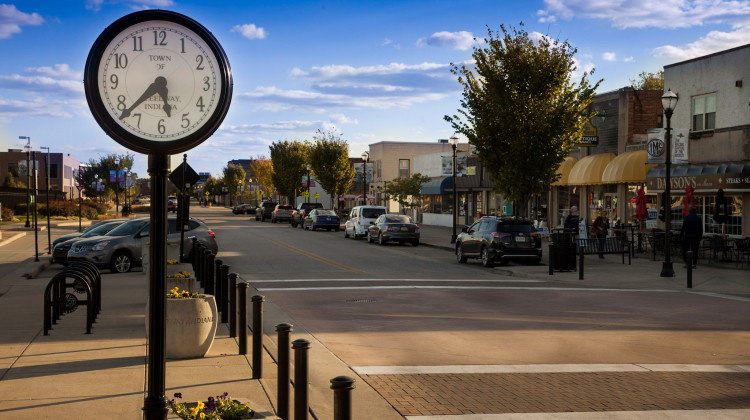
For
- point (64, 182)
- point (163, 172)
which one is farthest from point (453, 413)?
point (64, 182)

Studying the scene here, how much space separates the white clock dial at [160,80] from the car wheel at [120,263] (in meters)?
18.1

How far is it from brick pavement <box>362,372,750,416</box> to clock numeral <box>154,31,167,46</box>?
4263 millimetres

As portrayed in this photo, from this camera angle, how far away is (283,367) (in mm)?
6000

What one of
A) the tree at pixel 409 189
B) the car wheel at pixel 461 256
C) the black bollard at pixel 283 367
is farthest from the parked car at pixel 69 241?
the tree at pixel 409 189

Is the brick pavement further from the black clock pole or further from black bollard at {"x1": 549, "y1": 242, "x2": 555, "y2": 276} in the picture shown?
black bollard at {"x1": 549, "y1": 242, "x2": 555, "y2": 276}

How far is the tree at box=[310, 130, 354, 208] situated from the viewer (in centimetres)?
6694

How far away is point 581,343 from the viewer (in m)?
10.8

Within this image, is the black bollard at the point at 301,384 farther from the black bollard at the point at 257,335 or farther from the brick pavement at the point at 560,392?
the black bollard at the point at 257,335

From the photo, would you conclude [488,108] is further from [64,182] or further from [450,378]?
[64,182]

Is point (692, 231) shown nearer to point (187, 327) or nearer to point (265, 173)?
point (187, 327)

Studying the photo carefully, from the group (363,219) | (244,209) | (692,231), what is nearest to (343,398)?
(692,231)

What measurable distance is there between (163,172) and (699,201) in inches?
1111

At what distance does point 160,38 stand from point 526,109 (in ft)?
83.6

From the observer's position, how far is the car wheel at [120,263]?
2120 centimetres
